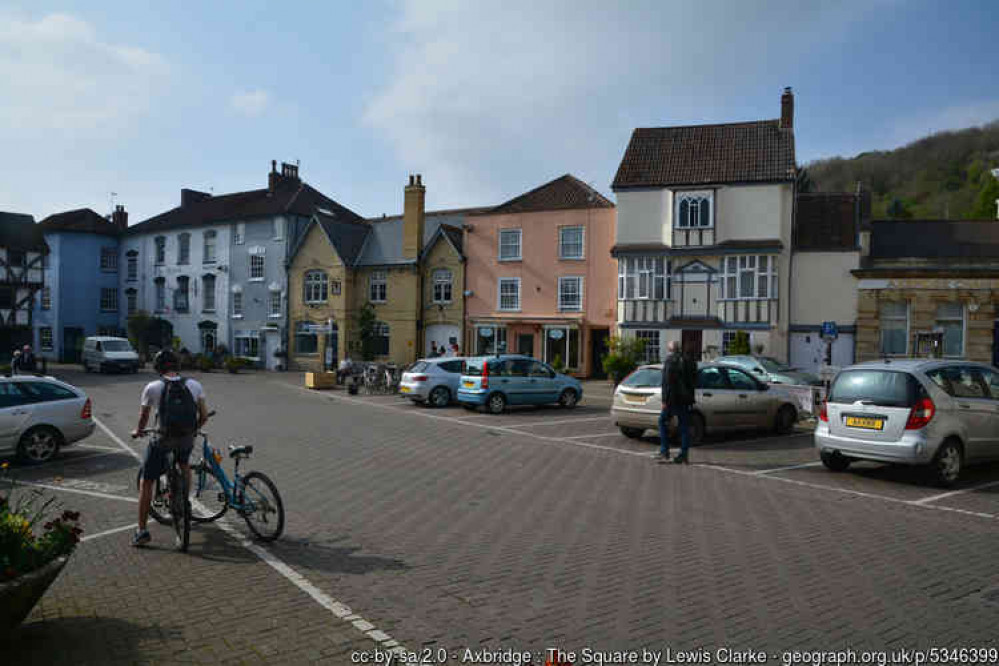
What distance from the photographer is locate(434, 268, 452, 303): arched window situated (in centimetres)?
3850

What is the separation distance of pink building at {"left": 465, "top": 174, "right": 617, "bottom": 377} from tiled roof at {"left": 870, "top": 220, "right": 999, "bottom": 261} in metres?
12.0

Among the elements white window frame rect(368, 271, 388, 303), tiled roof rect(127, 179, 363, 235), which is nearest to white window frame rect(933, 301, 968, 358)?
white window frame rect(368, 271, 388, 303)

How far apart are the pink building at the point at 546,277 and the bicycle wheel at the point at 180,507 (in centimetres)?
2718

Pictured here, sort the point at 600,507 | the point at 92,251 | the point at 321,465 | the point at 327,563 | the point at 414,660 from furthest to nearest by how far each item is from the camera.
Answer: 1. the point at 92,251
2. the point at 321,465
3. the point at 600,507
4. the point at 327,563
5. the point at 414,660

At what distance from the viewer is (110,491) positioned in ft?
30.6

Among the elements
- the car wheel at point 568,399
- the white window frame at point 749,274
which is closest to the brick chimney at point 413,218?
the white window frame at point 749,274

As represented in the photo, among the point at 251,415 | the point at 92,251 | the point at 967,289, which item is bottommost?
the point at 251,415

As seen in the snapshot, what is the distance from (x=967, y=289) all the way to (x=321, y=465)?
90.2ft

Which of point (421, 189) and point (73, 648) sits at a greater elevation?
point (421, 189)

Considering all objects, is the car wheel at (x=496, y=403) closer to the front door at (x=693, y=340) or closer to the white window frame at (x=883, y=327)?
the front door at (x=693, y=340)

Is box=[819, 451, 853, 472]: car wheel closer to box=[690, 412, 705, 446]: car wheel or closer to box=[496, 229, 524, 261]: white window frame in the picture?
box=[690, 412, 705, 446]: car wheel

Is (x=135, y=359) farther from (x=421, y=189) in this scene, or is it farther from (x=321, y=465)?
(x=321, y=465)

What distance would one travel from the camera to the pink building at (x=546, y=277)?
3409 cm

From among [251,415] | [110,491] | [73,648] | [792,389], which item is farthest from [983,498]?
[251,415]
